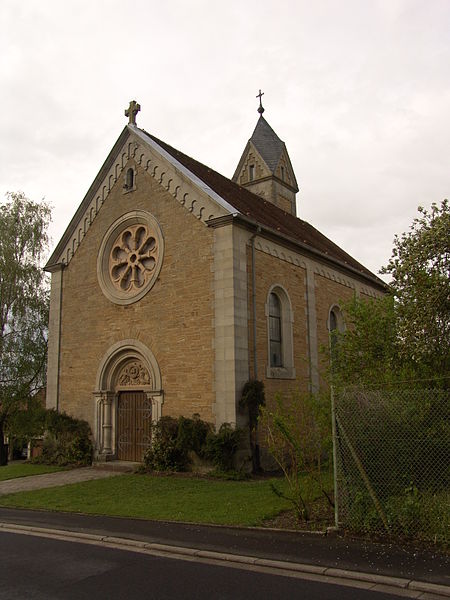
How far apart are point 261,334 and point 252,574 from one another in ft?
34.1

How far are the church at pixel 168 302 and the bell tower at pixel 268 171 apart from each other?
344 inches

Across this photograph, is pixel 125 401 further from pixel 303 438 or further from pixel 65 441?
pixel 303 438

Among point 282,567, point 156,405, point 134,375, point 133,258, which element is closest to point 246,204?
point 133,258

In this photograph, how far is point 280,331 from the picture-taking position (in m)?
18.2

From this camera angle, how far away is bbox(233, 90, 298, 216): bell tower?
29.6 meters

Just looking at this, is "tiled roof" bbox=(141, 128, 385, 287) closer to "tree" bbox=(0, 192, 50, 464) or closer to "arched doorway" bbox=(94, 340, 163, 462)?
"arched doorway" bbox=(94, 340, 163, 462)

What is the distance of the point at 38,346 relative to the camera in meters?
26.3

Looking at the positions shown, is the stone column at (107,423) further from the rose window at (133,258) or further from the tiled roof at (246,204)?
the tiled roof at (246,204)

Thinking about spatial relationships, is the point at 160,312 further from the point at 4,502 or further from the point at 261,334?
the point at 4,502

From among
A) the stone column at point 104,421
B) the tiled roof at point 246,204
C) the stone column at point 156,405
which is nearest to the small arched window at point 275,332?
the tiled roof at point 246,204

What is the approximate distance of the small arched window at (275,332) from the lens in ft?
57.7

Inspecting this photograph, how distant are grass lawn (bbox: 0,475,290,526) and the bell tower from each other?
18.8m

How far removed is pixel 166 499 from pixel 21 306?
18.0m

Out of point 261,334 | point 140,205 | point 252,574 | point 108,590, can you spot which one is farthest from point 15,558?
point 140,205
